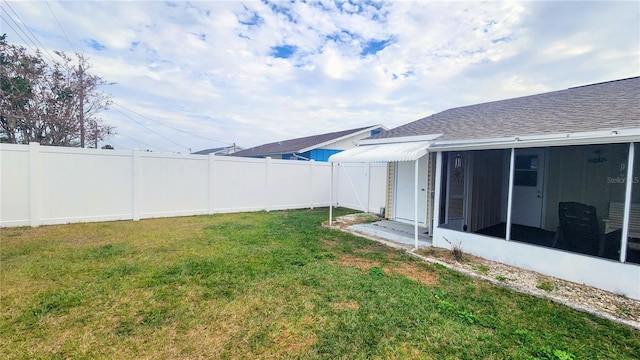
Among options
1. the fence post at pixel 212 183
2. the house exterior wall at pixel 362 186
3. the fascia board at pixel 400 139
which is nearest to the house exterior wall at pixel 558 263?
the fascia board at pixel 400 139

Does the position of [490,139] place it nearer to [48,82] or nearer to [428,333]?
[428,333]

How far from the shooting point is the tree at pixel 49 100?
11.9 metres

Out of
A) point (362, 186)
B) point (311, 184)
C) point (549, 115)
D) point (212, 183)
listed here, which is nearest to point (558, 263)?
point (549, 115)

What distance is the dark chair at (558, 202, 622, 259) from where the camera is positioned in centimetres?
493

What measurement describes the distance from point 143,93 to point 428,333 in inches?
676

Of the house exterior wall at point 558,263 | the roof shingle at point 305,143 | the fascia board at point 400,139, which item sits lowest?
the house exterior wall at point 558,263

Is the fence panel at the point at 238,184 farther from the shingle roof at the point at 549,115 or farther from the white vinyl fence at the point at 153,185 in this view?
the shingle roof at the point at 549,115

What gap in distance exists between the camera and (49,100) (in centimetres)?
1302

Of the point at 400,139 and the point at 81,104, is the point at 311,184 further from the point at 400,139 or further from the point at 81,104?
the point at 81,104

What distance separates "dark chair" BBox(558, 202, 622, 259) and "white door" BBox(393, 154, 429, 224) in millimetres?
3193

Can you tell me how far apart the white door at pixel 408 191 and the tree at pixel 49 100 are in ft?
51.4

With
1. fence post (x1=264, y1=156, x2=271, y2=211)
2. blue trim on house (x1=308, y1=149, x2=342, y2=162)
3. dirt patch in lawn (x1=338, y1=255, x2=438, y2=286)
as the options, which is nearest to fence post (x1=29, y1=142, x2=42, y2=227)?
fence post (x1=264, y1=156, x2=271, y2=211)

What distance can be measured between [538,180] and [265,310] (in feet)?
26.6

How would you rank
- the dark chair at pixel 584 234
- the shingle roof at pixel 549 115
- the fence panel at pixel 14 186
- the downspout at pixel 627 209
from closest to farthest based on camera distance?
1. the downspout at pixel 627 209
2. the shingle roof at pixel 549 115
3. the dark chair at pixel 584 234
4. the fence panel at pixel 14 186
